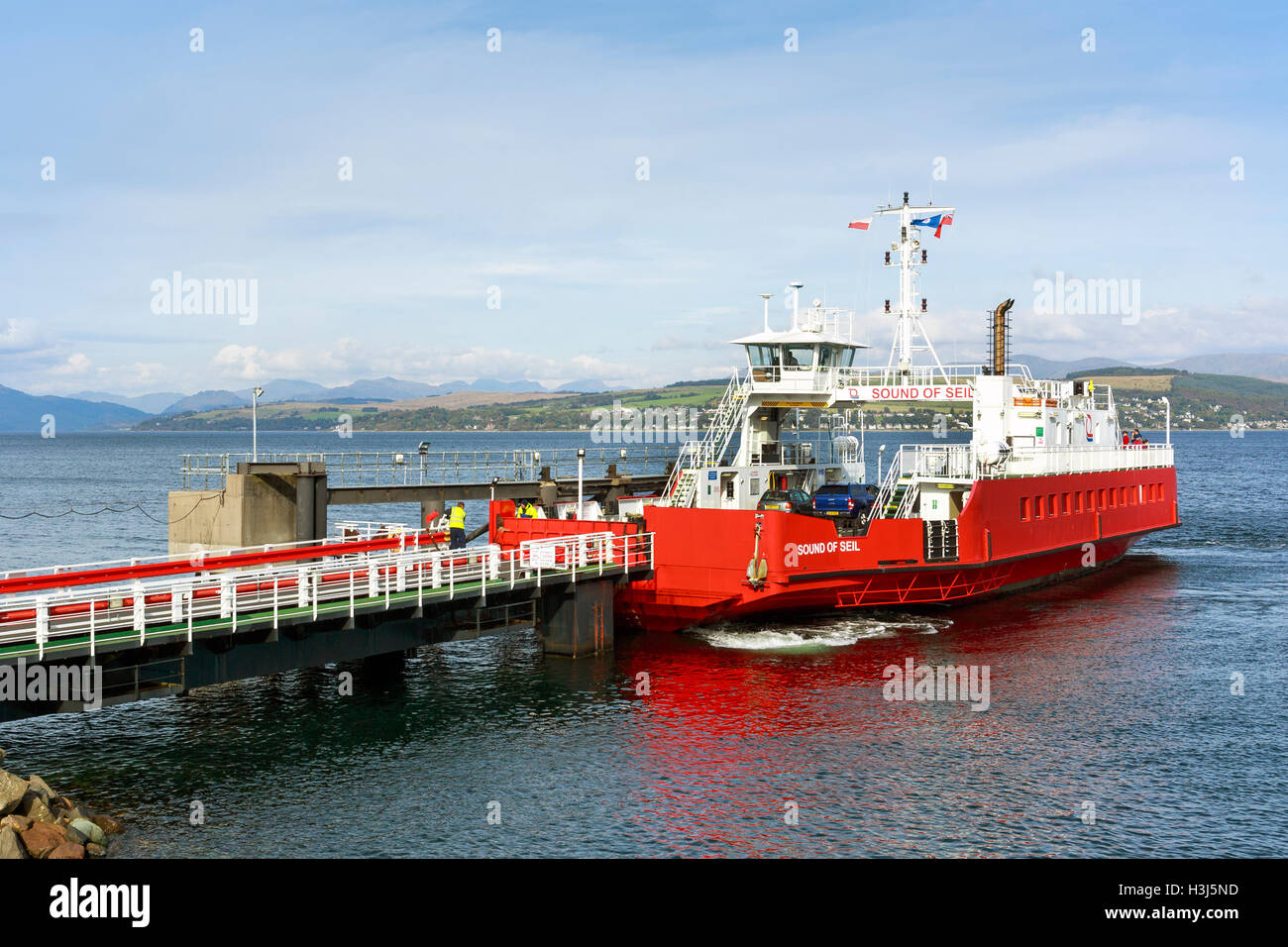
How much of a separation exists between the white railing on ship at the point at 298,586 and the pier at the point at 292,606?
0.04 m

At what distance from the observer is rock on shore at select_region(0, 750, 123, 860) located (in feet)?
49.9

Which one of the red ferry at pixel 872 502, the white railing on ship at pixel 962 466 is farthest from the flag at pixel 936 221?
the white railing on ship at pixel 962 466

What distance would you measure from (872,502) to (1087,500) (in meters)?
12.5

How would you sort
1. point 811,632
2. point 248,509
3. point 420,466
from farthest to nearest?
point 420,466
point 248,509
point 811,632

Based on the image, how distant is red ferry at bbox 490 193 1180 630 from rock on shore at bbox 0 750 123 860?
17.2 m

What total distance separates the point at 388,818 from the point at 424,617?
7888 mm

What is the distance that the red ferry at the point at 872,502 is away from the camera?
104 feet

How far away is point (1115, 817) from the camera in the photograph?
18859 mm

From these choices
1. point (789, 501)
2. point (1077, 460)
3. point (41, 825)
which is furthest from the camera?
point (1077, 460)

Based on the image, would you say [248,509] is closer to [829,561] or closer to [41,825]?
[829,561]

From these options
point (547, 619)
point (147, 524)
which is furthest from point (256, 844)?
point (147, 524)

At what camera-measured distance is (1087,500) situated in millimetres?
44219

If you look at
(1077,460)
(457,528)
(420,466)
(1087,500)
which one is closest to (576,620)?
(457,528)
